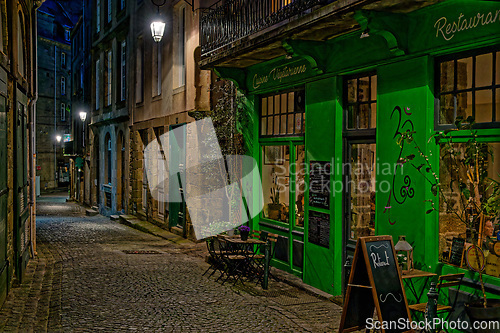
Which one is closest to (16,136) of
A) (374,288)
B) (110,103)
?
(374,288)

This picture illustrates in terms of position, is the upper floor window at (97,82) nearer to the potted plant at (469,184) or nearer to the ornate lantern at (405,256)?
the potted plant at (469,184)

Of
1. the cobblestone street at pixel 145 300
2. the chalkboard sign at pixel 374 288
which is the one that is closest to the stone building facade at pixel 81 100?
the cobblestone street at pixel 145 300

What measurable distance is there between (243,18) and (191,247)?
20.4 ft

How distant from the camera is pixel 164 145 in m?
18.0

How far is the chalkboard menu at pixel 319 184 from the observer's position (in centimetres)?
903

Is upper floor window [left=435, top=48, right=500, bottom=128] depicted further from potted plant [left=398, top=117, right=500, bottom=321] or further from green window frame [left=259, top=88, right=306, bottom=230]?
green window frame [left=259, top=88, right=306, bottom=230]

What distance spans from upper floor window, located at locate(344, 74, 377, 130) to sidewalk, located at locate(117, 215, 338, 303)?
9.07 feet

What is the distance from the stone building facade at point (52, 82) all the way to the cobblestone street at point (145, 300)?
38266mm

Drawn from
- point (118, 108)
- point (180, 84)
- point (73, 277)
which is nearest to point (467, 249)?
point (73, 277)

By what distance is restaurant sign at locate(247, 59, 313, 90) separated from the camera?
9.72 m

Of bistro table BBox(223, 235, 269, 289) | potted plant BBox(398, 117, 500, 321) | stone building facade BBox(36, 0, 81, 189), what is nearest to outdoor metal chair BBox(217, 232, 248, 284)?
bistro table BBox(223, 235, 269, 289)

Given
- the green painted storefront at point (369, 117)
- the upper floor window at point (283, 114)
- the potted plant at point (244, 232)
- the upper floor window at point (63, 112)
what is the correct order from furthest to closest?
the upper floor window at point (63, 112) → the upper floor window at point (283, 114) → the potted plant at point (244, 232) → the green painted storefront at point (369, 117)

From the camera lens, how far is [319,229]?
9227 millimetres

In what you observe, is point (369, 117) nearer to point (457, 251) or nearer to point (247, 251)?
point (457, 251)
